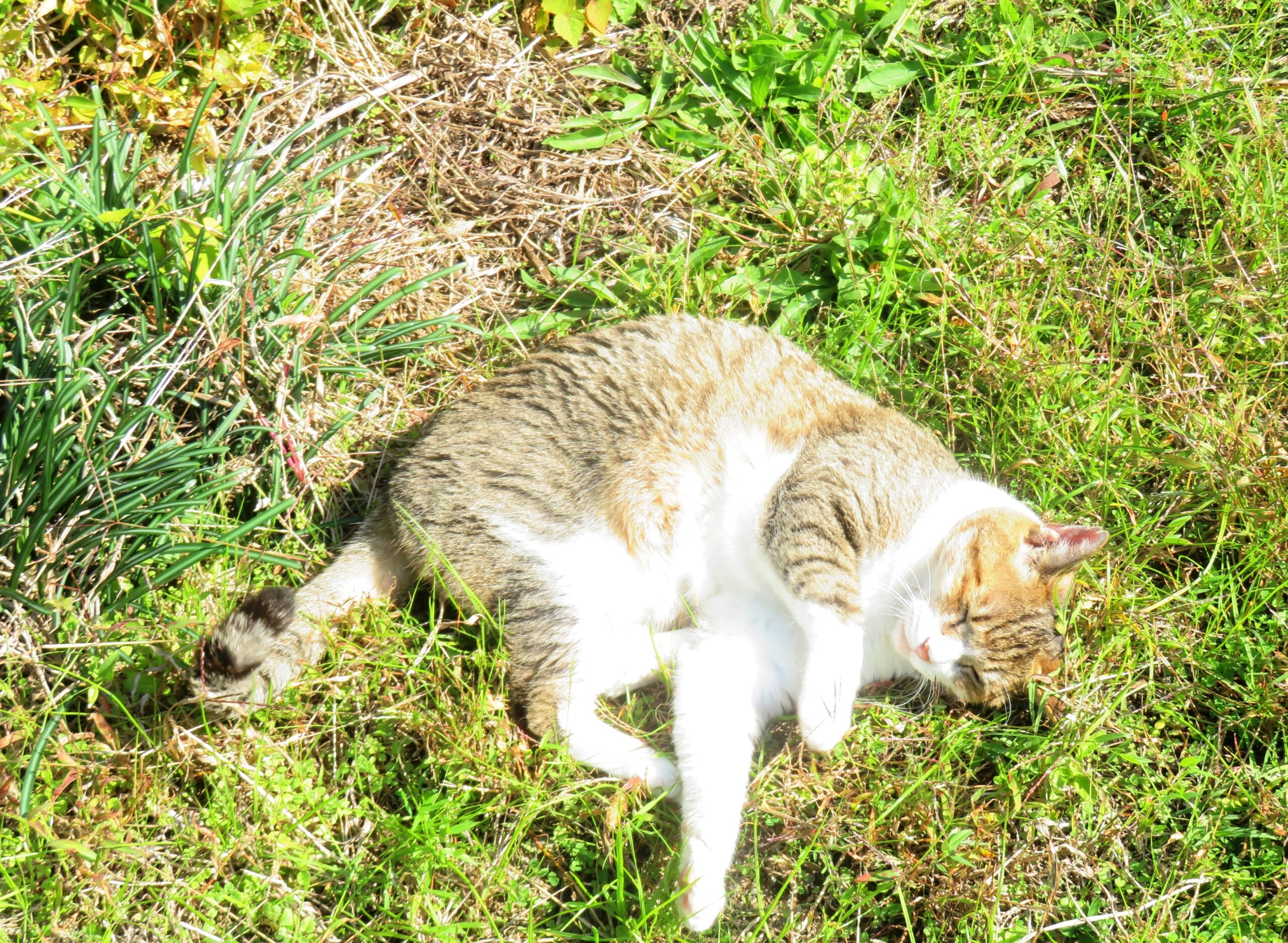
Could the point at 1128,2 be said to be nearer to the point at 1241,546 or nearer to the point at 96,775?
the point at 1241,546

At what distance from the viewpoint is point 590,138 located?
4.03 m

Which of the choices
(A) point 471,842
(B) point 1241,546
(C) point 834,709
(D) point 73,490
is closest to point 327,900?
(A) point 471,842

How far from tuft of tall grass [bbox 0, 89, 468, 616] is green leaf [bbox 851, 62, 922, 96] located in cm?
214

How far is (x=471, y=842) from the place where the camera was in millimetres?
2990

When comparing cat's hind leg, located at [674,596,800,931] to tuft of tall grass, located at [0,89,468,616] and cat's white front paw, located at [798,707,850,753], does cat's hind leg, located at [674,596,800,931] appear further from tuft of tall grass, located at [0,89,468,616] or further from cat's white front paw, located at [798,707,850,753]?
tuft of tall grass, located at [0,89,468,616]

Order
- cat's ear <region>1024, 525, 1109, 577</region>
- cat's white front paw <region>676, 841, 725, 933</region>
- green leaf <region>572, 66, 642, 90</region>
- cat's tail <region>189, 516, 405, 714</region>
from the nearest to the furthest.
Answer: cat's tail <region>189, 516, 405, 714</region> < cat's white front paw <region>676, 841, 725, 933</region> < cat's ear <region>1024, 525, 1109, 577</region> < green leaf <region>572, 66, 642, 90</region>

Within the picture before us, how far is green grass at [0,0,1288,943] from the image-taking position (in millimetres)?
2914

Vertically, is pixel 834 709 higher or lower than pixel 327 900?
higher

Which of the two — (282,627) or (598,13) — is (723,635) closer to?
(282,627)

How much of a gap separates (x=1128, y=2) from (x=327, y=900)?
15.0 ft

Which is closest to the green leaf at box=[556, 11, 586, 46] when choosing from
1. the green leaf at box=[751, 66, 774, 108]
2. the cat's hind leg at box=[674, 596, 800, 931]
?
the green leaf at box=[751, 66, 774, 108]

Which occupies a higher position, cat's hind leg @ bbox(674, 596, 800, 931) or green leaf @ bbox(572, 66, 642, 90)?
green leaf @ bbox(572, 66, 642, 90)

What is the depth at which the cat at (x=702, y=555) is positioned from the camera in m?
3.08

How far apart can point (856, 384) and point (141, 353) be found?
2481 millimetres
